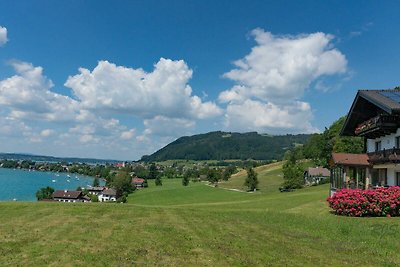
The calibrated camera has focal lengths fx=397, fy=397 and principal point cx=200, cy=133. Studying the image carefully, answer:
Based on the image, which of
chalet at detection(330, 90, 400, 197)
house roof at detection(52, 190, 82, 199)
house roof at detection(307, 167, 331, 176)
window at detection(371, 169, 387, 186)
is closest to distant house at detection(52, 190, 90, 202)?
house roof at detection(52, 190, 82, 199)

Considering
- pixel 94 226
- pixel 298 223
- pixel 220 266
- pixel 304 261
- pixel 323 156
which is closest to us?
pixel 220 266

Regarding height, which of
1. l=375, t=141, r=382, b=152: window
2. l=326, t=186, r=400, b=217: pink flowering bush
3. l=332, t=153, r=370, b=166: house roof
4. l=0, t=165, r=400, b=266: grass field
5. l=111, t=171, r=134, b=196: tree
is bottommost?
l=111, t=171, r=134, b=196: tree

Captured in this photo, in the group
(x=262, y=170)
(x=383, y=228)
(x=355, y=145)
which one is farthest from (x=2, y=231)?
(x=262, y=170)

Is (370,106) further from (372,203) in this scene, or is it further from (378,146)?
(372,203)

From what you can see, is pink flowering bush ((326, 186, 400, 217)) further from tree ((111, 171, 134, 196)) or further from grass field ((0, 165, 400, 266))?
tree ((111, 171, 134, 196))

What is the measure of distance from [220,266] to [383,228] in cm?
1064

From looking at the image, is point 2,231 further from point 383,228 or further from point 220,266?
point 383,228

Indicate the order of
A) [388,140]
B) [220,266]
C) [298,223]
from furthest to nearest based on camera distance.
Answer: [388,140]
[298,223]
[220,266]

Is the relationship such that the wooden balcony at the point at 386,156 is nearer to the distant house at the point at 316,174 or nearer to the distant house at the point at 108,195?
the distant house at the point at 316,174

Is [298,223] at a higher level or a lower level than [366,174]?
lower

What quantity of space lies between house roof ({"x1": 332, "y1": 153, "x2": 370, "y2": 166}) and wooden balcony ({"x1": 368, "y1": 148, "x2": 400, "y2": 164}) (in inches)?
31.2

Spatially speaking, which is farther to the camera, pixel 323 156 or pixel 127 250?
pixel 323 156

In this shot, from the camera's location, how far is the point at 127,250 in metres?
12.5

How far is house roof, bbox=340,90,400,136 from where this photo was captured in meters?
27.5
